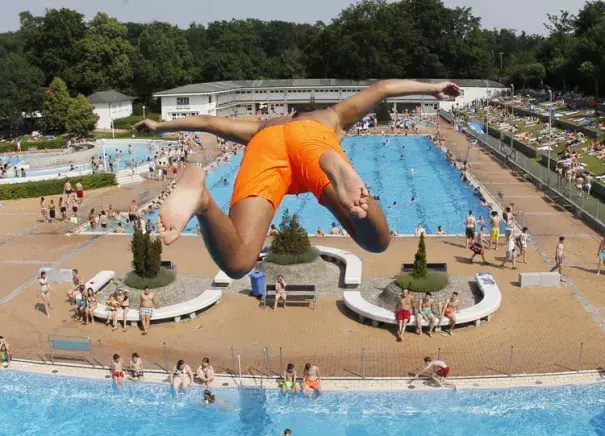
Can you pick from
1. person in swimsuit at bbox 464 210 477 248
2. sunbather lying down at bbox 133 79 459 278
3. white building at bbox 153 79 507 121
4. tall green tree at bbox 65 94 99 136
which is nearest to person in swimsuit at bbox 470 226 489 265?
person in swimsuit at bbox 464 210 477 248

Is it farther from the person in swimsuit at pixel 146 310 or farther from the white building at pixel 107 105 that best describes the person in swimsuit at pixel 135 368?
the white building at pixel 107 105

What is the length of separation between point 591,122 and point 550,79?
35.2 m

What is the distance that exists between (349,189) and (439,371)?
10216mm

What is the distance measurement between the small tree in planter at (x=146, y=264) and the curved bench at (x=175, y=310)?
1078 mm

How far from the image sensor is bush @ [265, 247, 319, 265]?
21125mm

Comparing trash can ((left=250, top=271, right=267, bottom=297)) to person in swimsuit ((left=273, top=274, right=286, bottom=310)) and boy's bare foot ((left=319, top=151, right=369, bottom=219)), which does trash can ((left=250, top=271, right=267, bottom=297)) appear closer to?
person in swimsuit ((left=273, top=274, right=286, bottom=310))

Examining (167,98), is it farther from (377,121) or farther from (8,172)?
(8,172)

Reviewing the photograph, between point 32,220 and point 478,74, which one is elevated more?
point 478,74

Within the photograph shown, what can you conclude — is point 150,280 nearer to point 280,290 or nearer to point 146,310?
point 146,310

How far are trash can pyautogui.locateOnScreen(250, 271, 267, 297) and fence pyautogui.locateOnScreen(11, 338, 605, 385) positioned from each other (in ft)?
11.2

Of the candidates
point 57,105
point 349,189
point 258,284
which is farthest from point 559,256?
point 57,105

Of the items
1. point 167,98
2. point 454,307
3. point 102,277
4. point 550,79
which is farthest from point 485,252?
point 550,79

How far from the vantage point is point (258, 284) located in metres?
19.8

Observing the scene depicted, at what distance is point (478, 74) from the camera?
95750 mm
